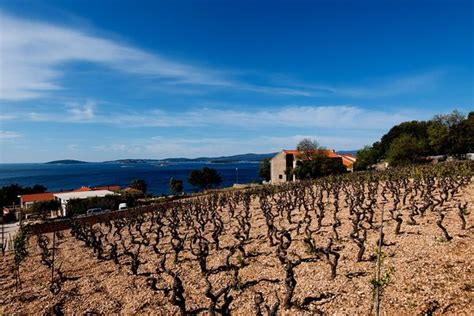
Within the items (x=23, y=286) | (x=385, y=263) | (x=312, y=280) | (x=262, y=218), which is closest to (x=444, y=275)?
(x=385, y=263)

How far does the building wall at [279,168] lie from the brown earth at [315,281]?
57.0 m

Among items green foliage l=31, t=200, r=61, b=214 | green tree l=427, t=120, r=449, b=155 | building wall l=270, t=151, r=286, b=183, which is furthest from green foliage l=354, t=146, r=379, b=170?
green foliage l=31, t=200, r=61, b=214

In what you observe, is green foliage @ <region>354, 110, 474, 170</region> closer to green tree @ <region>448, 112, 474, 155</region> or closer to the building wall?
green tree @ <region>448, 112, 474, 155</region>

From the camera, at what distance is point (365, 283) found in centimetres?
1038

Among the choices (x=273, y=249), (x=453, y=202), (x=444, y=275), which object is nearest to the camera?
(x=444, y=275)

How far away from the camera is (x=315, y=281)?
1102 centimetres

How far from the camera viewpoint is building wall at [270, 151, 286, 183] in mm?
74044

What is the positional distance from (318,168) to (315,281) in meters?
54.4

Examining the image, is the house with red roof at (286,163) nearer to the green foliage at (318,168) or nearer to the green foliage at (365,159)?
the green foliage at (365,159)

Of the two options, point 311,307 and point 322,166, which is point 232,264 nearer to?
point 311,307

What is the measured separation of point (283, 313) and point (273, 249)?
5.81 metres

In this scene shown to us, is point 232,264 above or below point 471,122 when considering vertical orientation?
below

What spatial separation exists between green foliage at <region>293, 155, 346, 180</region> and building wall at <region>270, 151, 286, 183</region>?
758 cm

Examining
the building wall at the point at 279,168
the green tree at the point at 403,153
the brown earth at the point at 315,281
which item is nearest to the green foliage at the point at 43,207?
the brown earth at the point at 315,281
